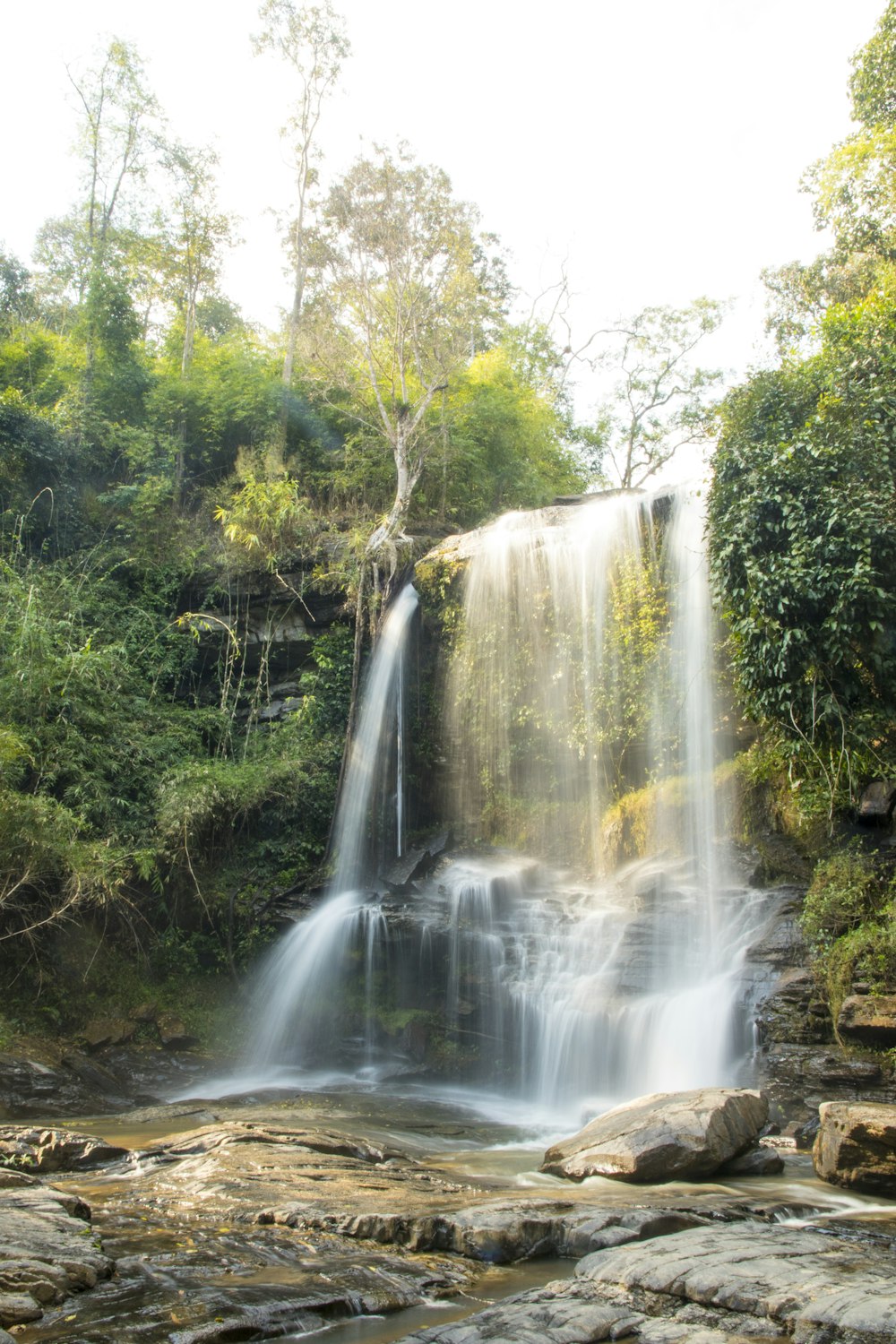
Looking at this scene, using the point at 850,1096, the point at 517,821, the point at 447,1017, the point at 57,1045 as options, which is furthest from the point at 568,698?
the point at 57,1045

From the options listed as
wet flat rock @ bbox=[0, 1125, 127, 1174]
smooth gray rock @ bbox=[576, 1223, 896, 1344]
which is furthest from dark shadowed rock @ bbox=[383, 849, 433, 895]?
smooth gray rock @ bbox=[576, 1223, 896, 1344]

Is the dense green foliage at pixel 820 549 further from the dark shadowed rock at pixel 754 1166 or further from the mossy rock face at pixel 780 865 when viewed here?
the dark shadowed rock at pixel 754 1166

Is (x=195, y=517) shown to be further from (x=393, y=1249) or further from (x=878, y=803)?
(x=393, y=1249)

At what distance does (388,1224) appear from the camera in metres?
5.16

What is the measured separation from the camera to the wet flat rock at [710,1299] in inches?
150

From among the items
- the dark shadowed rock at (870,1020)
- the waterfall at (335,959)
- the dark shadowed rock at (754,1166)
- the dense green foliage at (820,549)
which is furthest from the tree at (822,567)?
the waterfall at (335,959)

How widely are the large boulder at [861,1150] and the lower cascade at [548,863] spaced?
254 cm

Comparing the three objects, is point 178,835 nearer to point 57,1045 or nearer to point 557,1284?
point 57,1045

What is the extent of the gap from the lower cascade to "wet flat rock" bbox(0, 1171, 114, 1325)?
19.9 feet

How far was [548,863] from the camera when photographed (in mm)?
14203

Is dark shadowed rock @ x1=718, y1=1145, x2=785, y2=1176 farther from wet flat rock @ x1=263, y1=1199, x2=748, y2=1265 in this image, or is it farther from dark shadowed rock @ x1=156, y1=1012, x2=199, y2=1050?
dark shadowed rock @ x1=156, y1=1012, x2=199, y2=1050

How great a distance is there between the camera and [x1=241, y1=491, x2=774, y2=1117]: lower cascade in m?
10.4

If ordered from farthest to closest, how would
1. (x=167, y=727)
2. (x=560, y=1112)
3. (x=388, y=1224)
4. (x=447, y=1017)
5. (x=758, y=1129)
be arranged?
1. (x=167, y=727)
2. (x=447, y=1017)
3. (x=560, y=1112)
4. (x=758, y=1129)
5. (x=388, y=1224)

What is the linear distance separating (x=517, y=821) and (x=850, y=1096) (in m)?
7.40
